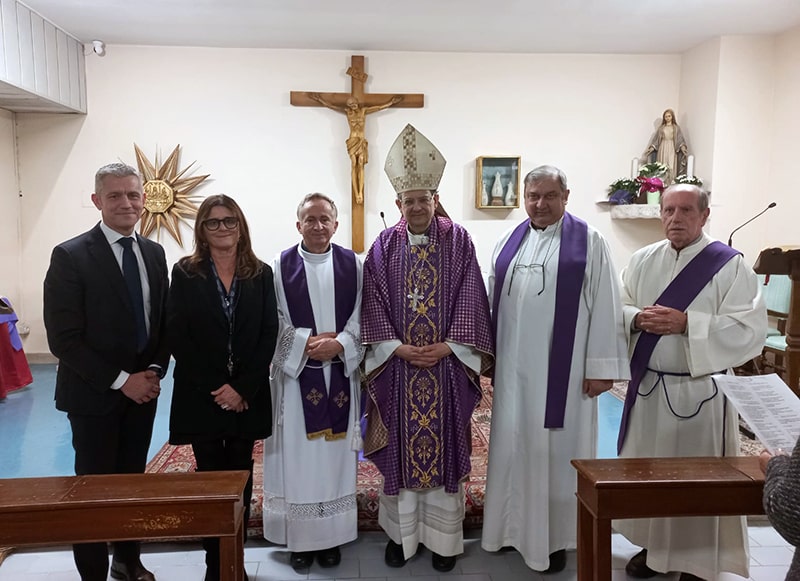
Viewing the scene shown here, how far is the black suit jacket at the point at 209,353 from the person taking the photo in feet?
6.89

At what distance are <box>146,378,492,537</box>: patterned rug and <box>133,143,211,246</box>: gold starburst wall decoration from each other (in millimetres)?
2877

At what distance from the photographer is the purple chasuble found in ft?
7.63

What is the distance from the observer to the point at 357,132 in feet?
19.2

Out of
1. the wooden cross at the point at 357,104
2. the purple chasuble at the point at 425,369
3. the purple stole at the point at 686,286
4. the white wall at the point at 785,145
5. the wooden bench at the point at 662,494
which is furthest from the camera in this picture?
the wooden cross at the point at 357,104

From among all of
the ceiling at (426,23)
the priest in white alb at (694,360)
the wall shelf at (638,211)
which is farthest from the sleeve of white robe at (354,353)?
the wall shelf at (638,211)

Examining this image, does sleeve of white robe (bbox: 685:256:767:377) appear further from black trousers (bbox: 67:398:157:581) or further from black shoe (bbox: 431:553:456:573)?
black trousers (bbox: 67:398:157:581)

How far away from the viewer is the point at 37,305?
6012 millimetres

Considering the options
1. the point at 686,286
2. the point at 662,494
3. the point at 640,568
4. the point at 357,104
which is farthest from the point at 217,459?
the point at 357,104

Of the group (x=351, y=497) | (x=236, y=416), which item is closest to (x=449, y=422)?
(x=351, y=497)

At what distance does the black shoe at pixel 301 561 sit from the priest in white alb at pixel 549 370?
0.74 m

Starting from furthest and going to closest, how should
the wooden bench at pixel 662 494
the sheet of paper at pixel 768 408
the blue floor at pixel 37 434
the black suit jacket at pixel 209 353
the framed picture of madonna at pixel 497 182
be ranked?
the framed picture of madonna at pixel 497 182 → the blue floor at pixel 37 434 → the black suit jacket at pixel 209 353 → the wooden bench at pixel 662 494 → the sheet of paper at pixel 768 408

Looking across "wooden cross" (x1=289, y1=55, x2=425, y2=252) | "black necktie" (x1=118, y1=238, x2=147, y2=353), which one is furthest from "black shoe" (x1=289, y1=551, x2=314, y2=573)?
"wooden cross" (x1=289, y1=55, x2=425, y2=252)

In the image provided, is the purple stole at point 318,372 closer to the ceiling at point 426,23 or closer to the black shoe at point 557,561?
the black shoe at point 557,561

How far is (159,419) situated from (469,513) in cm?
268
